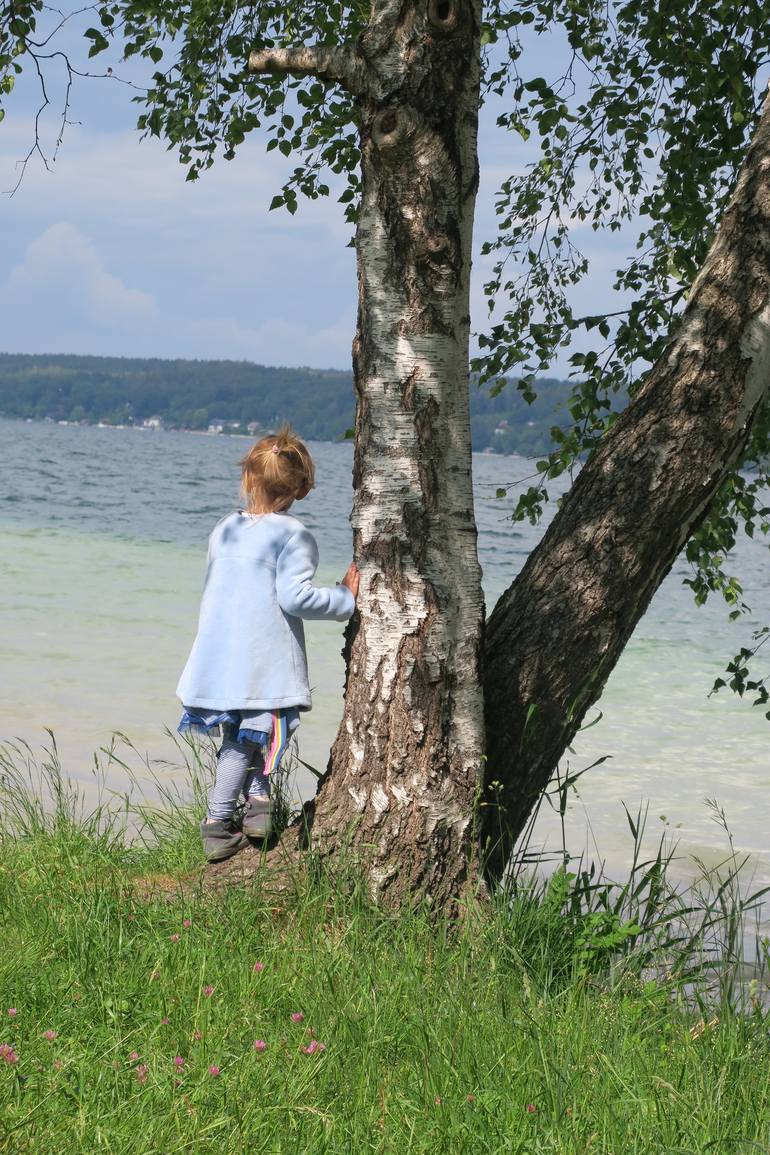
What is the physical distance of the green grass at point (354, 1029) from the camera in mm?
2424

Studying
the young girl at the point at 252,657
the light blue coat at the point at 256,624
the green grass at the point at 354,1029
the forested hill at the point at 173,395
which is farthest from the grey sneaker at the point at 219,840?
the forested hill at the point at 173,395

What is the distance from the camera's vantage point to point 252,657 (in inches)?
160

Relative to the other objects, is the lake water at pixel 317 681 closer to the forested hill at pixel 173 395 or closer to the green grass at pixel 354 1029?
the green grass at pixel 354 1029

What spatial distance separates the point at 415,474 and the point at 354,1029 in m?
1.61

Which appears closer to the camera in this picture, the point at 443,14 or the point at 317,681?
the point at 443,14

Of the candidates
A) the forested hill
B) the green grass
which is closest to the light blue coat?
the green grass

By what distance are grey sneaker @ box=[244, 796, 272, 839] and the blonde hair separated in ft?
3.39

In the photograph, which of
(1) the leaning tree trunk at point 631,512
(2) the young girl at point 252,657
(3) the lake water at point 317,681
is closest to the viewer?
(1) the leaning tree trunk at point 631,512

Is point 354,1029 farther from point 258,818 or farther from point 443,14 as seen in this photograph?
point 443,14

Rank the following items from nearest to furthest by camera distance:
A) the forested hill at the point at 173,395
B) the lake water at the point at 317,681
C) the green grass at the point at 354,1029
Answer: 1. the green grass at the point at 354,1029
2. the lake water at the point at 317,681
3. the forested hill at the point at 173,395

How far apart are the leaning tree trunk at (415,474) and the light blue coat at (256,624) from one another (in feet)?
1.62

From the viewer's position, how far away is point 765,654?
16.9 m

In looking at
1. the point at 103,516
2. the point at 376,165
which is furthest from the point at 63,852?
the point at 103,516

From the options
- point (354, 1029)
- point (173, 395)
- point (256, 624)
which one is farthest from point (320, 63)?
point (173, 395)
